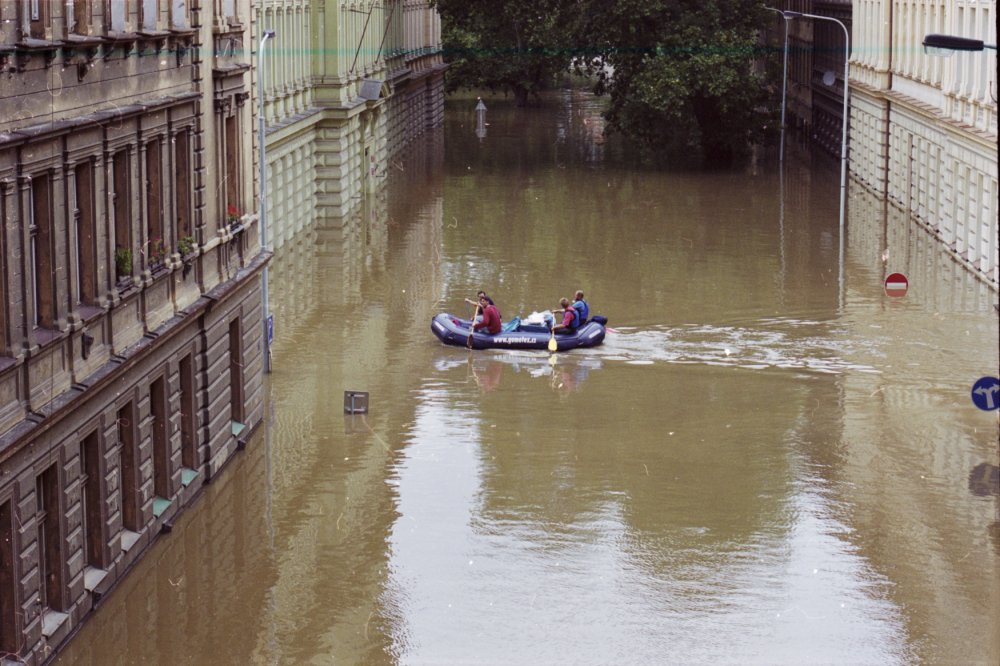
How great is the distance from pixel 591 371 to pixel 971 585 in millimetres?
12414

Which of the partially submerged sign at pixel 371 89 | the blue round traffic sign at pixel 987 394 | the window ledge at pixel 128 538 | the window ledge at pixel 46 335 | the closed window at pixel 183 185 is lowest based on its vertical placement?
the window ledge at pixel 128 538

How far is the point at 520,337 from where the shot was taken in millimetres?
32844

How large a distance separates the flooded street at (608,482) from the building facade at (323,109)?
3.82m

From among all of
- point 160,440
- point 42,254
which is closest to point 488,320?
point 160,440

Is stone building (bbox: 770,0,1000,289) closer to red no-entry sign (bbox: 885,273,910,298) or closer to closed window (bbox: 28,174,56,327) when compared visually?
red no-entry sign (bbox: 885,273,910,298)

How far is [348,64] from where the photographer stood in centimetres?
5444

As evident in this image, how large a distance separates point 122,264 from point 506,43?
235 ft

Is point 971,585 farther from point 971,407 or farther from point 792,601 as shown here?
point 971,407

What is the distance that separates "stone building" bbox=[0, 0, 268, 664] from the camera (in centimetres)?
1600

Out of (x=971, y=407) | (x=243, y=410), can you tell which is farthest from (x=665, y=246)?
(x=243, y=410)

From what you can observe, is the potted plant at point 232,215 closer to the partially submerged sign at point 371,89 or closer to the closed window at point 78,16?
the closed window at point 78,16

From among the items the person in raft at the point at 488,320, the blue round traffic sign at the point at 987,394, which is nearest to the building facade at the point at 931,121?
the person in raft at the point at 488,320

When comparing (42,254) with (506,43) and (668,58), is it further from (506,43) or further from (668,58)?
(506,43)

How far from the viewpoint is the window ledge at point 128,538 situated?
19.2 meters
